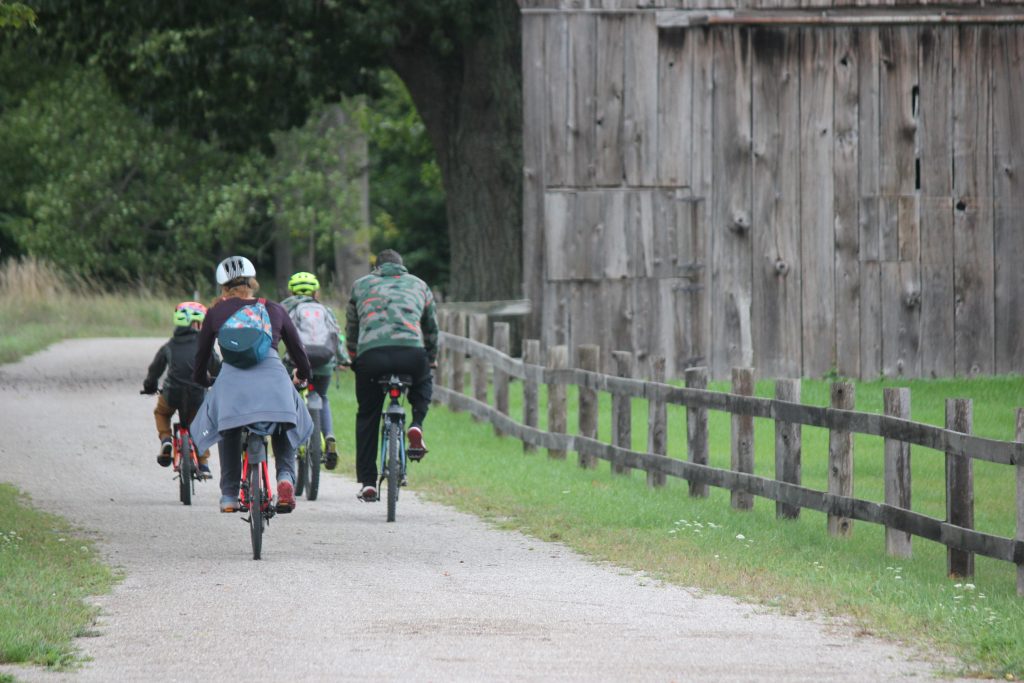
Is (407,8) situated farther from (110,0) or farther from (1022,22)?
(1022,22)

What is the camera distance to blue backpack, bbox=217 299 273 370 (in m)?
10.8

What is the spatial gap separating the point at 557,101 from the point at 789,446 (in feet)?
27.1

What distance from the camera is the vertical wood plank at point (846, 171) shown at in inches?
786

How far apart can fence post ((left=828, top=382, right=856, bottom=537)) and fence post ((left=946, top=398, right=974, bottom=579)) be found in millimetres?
1374

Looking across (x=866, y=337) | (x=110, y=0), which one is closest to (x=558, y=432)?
(x=866, y=337)

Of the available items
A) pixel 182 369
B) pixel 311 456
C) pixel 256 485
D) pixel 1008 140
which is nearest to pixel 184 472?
pixel 182 369

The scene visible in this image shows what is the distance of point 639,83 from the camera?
1986 centimetres

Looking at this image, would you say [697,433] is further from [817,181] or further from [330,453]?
[817,181]

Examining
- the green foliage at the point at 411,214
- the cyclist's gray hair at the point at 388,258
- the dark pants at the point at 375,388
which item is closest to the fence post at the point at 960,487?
the dark pants at the point at 375,388

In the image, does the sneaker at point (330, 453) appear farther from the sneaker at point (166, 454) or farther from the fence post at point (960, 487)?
the fence post at point (960, 487)

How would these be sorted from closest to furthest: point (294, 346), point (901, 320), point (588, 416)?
point (294, 346)
point (588, 416)
point (901, 320)

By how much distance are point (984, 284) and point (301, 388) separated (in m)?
9.20

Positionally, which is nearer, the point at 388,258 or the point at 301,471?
the point at 388,258

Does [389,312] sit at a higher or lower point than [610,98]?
lower
